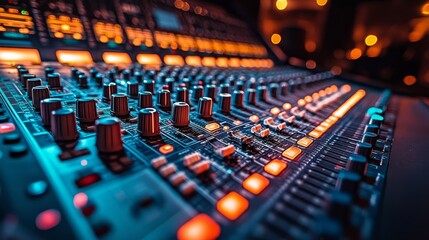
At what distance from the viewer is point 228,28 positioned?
281 cm

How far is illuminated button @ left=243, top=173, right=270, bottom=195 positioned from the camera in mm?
502

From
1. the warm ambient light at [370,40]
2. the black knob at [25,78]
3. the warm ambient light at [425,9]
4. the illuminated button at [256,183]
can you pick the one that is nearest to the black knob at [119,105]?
the black knob at [25,78]

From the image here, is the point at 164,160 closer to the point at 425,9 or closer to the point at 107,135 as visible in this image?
the point at 107,135

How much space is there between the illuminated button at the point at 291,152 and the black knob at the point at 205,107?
1.06ft

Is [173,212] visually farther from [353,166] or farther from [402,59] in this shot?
[402,59]

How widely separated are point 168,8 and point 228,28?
2.79ft

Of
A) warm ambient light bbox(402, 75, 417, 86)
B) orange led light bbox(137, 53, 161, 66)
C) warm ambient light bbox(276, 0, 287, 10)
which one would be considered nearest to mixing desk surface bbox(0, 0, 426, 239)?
orange led light bbox(137, 53, 161, 66)

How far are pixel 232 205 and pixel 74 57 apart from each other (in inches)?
54.6

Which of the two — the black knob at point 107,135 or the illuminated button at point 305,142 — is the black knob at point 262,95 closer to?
the illuminated button at point 305,142

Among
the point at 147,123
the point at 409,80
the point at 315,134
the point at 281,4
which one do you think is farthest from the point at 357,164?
the point at 281,4

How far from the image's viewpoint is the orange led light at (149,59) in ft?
5.58

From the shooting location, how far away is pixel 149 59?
1.75 metres

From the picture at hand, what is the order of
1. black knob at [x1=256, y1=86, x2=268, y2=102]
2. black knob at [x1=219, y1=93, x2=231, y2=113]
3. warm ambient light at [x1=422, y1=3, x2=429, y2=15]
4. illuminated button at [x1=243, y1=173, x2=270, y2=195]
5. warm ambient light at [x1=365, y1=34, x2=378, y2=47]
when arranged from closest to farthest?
illuminated button at [x1=243, y1=173, x2=270, y2=195], black knob at [x1=219, y1=93, x2=231, y2=113], black knob at [x1=256, y1=86, x2=268, y2=102], warm ambient light at [x1=422, y1=3, x2=429, y2=15], warm ambient light at [x1=365, y1=34, x2=378, y2=47]

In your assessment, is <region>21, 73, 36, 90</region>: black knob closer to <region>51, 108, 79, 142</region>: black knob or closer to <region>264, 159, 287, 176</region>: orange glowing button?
<region>51, 108, 79, 142</region>: black knob
